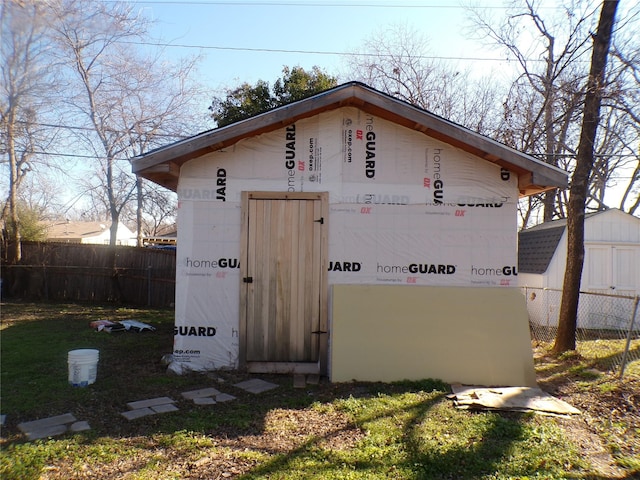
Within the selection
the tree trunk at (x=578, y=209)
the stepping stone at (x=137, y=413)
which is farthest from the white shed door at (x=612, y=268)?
the stepping stone at (x=137, y=413)

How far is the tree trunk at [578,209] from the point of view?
27.1ft

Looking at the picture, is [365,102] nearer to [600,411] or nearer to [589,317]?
[600,411]

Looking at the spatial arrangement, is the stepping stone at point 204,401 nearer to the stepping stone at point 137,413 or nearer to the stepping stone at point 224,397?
the stepping stone at point 224,397

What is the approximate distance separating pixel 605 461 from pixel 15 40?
289 inches

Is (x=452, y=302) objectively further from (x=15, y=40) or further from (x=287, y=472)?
(x=15, y=40)

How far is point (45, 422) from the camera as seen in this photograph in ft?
14.7

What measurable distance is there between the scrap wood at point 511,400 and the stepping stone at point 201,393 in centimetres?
277

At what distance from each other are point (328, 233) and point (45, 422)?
3959mm

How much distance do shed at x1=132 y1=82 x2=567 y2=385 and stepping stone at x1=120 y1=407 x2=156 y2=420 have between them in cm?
164

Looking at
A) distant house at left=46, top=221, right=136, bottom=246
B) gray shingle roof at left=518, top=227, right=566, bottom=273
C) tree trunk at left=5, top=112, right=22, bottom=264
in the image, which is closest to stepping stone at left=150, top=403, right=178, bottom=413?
gray shingle roof at left=518, top=227, right=566, bottom=273

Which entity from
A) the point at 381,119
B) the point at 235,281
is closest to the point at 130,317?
the point at 235,281

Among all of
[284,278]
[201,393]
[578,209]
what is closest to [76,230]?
[284,278]

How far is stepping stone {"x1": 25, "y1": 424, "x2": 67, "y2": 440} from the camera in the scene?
414cm

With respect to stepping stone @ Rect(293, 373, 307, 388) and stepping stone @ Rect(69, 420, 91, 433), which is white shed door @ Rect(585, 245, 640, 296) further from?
stepping stone @ Rect(69, 420, 91, 433)
